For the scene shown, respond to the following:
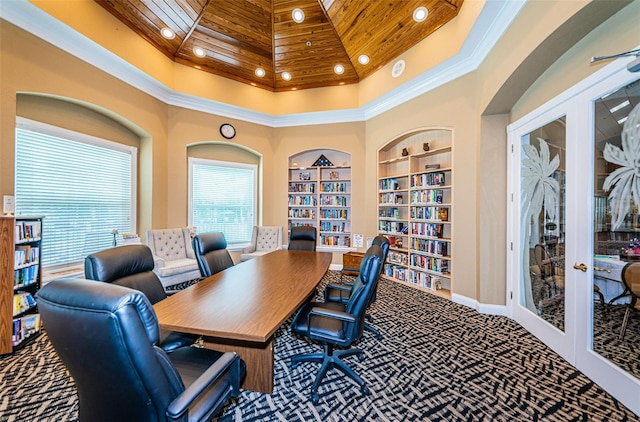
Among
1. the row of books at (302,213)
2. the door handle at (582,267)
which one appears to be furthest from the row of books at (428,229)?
the row of books at (302,213)

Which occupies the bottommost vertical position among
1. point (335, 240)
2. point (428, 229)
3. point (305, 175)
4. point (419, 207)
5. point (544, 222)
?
point (335, 240)

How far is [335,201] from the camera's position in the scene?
5.96 meters

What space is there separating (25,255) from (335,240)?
482 centimetres

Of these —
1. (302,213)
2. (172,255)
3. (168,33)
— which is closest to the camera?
(168,33)

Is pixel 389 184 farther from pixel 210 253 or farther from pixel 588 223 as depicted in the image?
pixel 210 253

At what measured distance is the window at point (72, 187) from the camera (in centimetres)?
312

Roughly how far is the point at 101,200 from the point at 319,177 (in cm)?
397

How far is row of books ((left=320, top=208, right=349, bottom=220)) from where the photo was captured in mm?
5898

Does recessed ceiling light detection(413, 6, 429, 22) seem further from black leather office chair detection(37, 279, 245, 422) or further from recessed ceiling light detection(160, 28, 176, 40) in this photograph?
black leather office chair detection(37, 279, 245, 422)

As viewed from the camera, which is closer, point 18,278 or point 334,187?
point 18,278

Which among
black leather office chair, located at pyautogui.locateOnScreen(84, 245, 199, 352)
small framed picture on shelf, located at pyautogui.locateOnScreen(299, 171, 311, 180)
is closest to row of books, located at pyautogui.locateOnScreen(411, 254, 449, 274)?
small framed picture on shelf, located at pyautogui.locateOnScreen(299, 171, 311, 180)

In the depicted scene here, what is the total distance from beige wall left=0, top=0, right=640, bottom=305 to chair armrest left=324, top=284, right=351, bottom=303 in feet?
6.87

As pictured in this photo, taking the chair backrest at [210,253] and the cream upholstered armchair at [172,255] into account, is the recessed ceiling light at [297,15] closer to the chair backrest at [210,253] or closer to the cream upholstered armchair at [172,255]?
the chair backrest at [210,253]

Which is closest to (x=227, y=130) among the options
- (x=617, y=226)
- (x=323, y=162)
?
(x=323, y=162)
